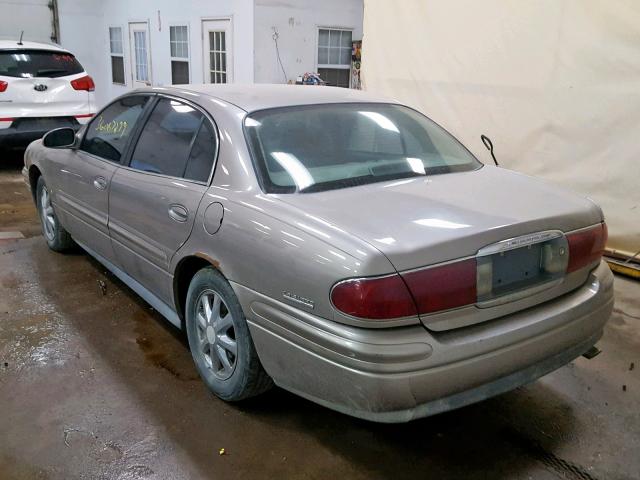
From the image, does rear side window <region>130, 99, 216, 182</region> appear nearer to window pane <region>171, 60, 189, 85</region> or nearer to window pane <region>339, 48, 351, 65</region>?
window pane <region>339, 48, 351, 65</region>

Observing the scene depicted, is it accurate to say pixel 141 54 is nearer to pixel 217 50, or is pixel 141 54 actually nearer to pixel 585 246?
pixel 217 50

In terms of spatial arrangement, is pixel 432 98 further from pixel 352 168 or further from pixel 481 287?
pixel 481 287

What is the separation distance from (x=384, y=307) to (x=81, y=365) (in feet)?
6.58

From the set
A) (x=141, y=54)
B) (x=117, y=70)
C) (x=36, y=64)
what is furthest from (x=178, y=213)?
(x=117, y=70)

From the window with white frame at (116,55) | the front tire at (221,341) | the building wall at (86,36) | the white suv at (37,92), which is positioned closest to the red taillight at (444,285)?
the front tire at (221,341)

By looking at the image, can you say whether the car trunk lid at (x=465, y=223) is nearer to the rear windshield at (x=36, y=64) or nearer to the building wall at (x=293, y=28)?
the rear windshield at (x=36, y=64)

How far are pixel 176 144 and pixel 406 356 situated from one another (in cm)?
179

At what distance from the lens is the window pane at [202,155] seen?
2.83 metres

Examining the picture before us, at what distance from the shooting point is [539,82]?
16.9ft

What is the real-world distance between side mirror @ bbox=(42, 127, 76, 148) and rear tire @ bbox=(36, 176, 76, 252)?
57 centimetres

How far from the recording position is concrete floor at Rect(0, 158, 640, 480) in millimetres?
2441

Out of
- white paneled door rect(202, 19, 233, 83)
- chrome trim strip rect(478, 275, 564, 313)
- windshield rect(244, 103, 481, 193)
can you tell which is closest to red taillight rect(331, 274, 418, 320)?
chrome trim strip rect(478, 275, 564, 313)

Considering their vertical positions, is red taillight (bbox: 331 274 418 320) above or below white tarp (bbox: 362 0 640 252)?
below

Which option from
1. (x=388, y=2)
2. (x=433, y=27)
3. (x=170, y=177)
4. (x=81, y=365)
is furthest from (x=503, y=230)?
(x=388, y=2)
